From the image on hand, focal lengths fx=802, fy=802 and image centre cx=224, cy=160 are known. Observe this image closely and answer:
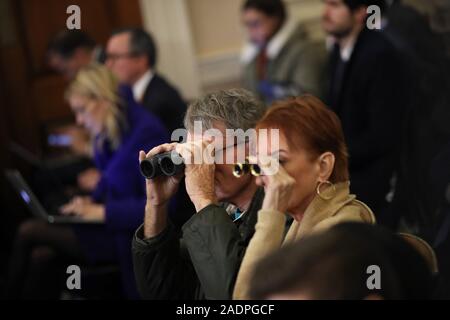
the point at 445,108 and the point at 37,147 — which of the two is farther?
the point at 37,147

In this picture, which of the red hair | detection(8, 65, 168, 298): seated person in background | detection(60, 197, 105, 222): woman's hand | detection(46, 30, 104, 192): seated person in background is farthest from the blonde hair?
the red hair

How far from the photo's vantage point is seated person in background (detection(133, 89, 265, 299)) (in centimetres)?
134

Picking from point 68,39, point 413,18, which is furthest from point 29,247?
point 413,18

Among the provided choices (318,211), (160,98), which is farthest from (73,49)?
(318,211)

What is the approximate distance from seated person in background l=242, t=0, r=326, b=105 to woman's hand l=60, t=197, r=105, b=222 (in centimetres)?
90

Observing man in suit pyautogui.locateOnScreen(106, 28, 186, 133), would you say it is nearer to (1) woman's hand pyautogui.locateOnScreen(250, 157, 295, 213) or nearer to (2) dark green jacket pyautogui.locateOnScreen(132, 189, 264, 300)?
(2) dark green jacket pyautogui.locateOnScreen(132, 189, 264, 300)

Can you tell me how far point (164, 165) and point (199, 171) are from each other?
6 cm

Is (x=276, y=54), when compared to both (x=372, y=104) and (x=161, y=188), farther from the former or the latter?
(x=161, y=188)

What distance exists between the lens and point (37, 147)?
13.8 feet

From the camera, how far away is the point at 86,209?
282 centimetres

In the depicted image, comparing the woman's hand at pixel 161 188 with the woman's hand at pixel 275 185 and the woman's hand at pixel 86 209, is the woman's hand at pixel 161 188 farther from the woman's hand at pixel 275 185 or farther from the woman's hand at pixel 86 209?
the woman's hand at pixel 86 209

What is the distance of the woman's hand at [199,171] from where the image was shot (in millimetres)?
1370
